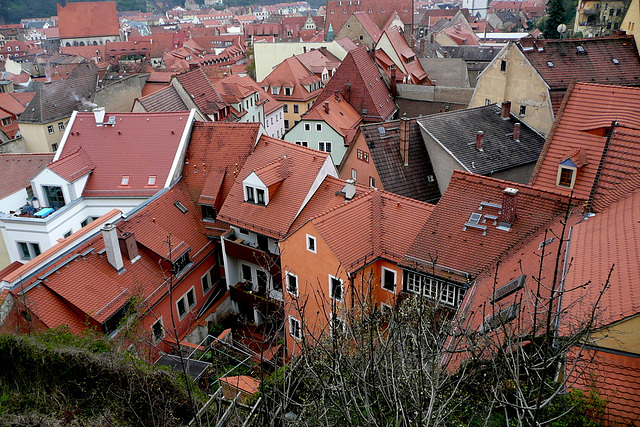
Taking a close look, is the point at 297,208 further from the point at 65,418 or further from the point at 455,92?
the point at 455,92

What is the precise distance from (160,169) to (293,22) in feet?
444

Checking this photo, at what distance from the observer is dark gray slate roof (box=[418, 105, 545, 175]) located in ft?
90.1

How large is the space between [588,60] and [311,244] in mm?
22937

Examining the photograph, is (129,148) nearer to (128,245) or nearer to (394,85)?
(128,245)

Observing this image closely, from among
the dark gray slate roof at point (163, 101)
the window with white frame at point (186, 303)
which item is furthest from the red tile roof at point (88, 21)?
the window with white frame at point (186, 303)

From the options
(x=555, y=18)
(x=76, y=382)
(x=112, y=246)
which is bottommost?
(x=76, y=382)

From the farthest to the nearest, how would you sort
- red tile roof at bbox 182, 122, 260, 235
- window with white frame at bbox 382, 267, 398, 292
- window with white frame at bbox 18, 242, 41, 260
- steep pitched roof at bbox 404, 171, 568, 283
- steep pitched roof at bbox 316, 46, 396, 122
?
1. steep pitched roof at bbox 316, 46, 396, 122
2. red tile roof at bbox 182, 122, 260, 235
3. window with white frame at bbox 18, 242, 41, 260
4. window with white frame at bbox 382, 267, 398, 292
5. steep pitched roof at bbox 404, 171, 568, 283

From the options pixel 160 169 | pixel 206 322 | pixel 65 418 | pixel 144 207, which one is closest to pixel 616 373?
pixel 65 418

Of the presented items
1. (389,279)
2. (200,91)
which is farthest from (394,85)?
(389,279)

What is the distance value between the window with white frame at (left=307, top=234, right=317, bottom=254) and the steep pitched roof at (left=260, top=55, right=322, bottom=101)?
39716 millimetres

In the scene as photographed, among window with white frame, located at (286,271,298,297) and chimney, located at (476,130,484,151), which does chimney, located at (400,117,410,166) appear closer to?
chimney, located at (476,130,484,151)

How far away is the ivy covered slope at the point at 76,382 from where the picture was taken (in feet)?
42.9

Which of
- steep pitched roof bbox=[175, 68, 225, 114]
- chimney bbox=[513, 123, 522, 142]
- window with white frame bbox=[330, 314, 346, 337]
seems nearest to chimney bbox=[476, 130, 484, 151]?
chimney bbox=[513, 123, 522, 142]

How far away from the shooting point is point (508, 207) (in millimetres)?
17328
